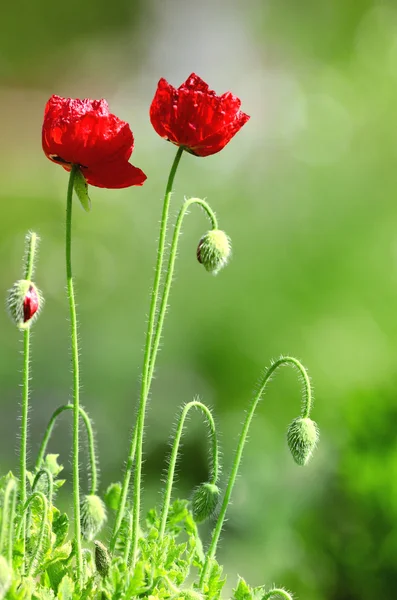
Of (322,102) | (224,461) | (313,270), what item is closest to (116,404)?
(224,461)

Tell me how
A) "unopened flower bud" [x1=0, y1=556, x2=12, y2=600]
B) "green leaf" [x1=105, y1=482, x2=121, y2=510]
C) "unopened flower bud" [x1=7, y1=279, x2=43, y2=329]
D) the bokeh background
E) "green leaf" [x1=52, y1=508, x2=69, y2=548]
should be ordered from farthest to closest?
1. the bokeh background
2. "green leaf" [x1=105, y1=482, x2=121, y2=510]
3. "green leaf" [x1=52, y1=508, x2=69, y2=548]
4. "unopened flower bud" [x1=7, y1=279, x2=43, y2=329]
5. "unopened flower bud" [x1=0, y1=556, x2=12, y2=600]

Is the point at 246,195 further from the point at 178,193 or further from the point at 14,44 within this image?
the point at 14,44

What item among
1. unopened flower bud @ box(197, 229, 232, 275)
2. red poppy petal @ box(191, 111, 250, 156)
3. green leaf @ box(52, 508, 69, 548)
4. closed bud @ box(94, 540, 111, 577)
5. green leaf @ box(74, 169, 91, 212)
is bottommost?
closed bud @ box(94, 540, 111, 577)

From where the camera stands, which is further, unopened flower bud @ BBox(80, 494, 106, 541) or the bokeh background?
the bokeh background

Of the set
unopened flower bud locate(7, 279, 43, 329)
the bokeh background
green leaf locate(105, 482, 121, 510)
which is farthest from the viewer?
the bokeh background

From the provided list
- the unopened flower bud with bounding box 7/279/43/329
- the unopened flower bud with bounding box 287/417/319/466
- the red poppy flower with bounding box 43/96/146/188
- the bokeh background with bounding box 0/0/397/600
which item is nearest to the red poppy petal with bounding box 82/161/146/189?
the red poppy flower with bounding box 43/96/146/188

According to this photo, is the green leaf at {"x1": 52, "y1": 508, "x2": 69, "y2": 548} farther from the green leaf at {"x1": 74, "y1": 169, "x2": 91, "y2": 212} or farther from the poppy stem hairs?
the green leaf at {"x1": 74, "y1": 169, "x2": 91, "y2": 212}

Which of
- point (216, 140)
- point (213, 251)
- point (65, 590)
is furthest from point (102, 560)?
point (216, 140)

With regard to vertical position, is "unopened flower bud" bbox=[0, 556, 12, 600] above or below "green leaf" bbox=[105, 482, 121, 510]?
below
